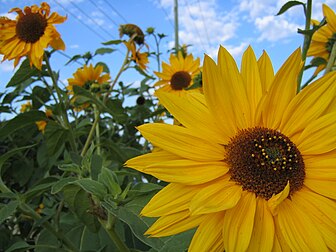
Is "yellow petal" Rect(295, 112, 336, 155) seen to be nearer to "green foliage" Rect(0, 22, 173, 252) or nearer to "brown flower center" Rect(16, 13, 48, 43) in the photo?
"green foliage" Rect(0, 22, 173, 252)

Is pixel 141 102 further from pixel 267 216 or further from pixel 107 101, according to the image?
pixel 267 216

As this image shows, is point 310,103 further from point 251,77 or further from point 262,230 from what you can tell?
point 262,230

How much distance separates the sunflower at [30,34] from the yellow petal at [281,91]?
1.11m

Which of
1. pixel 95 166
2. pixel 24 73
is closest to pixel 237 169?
pixel 95 166


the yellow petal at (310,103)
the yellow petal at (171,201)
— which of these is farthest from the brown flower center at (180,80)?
the yellow petal at (171,201)

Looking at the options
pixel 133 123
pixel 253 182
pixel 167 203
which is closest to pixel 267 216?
pixel 253 182

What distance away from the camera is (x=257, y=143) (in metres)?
0.81

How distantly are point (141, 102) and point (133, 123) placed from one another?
1.39ft

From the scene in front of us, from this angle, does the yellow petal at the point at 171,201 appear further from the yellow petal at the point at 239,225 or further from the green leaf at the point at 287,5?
the green leaf at the point at 287,5

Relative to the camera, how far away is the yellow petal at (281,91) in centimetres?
80

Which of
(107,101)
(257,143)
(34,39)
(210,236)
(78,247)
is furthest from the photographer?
(107,101)

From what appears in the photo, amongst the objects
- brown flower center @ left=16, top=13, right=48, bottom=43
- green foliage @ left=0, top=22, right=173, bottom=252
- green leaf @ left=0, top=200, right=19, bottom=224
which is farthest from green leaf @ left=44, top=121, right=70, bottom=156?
green leaf @ left=0, top=200, right=19, bottom=224

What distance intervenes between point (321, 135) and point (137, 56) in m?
1.68

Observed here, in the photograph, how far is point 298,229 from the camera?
0.70 metres
